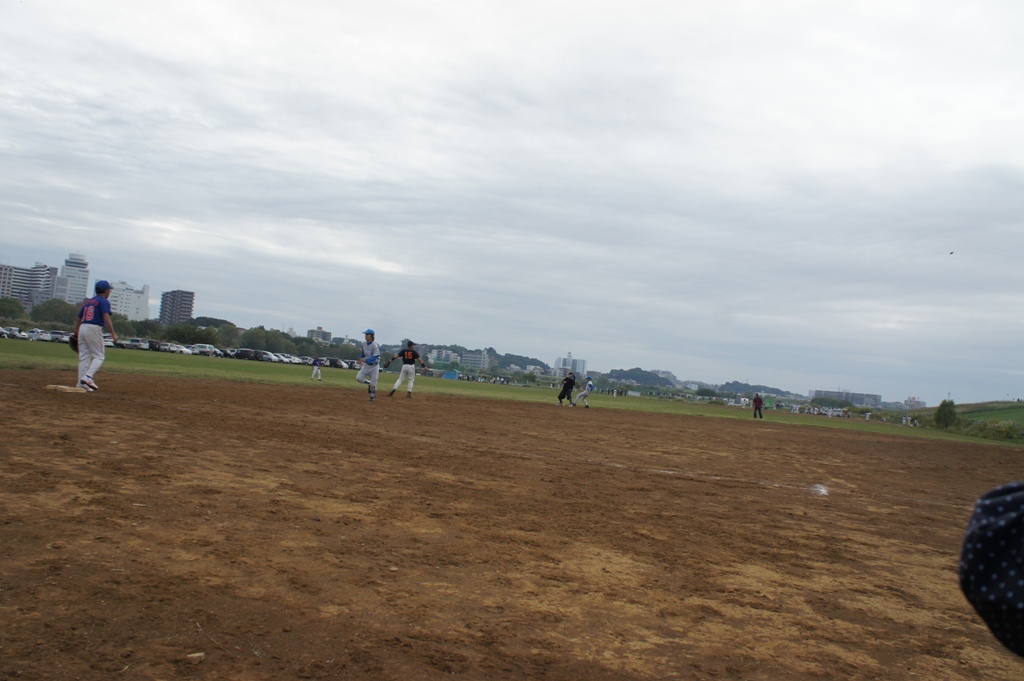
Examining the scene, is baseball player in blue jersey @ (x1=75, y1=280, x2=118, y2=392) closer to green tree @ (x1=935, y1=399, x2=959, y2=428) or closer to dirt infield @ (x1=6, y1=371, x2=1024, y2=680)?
dirt infield @ (x1=6, y1=371, x2=1024, y2=680)

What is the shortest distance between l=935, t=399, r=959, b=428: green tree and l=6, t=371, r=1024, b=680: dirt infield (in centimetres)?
7015

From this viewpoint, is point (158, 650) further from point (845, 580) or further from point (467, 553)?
point (845, 580)

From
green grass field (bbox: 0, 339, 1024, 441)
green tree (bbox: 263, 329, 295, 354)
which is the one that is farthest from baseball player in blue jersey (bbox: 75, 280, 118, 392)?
green tree (bbox: 263, 329, 295, 354)

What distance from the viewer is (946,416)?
7169cm

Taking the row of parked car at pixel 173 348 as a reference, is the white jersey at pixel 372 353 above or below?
above

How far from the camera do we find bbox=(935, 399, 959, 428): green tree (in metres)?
71.6

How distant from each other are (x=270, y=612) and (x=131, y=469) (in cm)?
403

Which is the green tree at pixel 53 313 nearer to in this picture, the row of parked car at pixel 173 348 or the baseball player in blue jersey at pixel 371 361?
the row of parked car at pixel 173 348

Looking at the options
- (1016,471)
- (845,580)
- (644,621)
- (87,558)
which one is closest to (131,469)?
(87,558)

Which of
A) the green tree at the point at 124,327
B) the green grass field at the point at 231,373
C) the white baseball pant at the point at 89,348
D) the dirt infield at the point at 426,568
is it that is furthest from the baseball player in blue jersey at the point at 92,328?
the green tree at the point at 124,327

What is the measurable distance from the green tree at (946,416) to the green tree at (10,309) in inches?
5377

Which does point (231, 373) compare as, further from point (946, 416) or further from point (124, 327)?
point (124, 327)

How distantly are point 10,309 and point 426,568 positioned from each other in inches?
5920

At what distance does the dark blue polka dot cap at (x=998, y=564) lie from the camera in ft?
4.83
